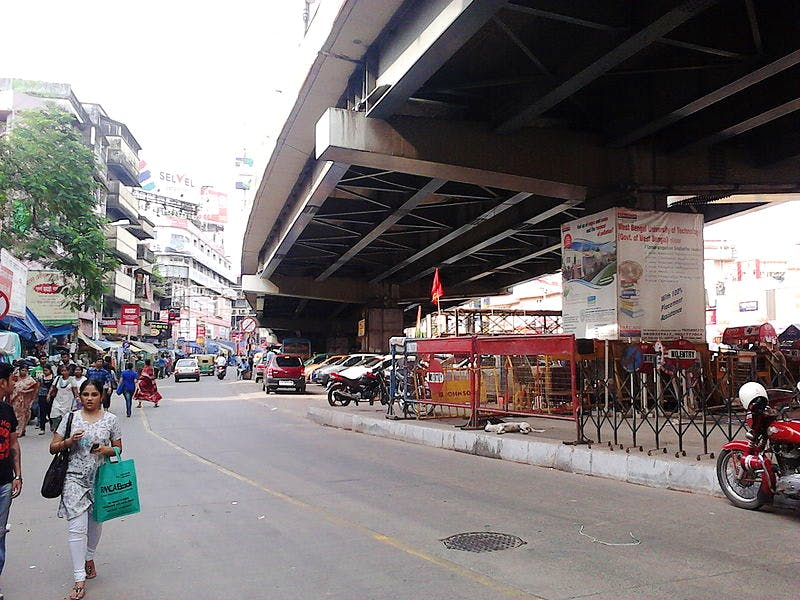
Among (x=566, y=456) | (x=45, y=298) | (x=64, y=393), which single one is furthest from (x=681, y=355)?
(x=45, y=298)

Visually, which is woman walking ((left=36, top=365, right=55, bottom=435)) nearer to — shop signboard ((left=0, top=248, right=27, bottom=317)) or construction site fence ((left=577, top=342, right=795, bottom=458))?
shop signboard ((left=0, top=248, right=27, bottom=317))

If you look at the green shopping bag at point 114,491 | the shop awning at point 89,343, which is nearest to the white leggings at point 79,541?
the green shopping bag at point 114,491

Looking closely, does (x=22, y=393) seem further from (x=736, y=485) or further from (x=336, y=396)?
(x=736, y=485)

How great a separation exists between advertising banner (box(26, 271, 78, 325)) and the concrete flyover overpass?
10.4m

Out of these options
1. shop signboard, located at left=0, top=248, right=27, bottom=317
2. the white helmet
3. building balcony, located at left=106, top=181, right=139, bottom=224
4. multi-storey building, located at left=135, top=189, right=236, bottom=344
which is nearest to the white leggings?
the white helmet

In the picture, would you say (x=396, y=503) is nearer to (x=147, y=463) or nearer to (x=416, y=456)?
(x=416, y=456)

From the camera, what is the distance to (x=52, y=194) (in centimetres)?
2266

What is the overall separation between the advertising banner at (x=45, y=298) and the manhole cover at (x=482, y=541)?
26.6 m

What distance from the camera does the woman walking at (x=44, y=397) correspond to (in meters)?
→ 18.1

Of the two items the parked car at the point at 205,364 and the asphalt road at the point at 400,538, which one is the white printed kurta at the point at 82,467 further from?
the parked car at the point at 205,364

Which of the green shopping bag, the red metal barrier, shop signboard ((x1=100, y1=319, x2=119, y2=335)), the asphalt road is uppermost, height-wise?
shop signboard ((x1=100, y1=319, x2=119, y2=335))

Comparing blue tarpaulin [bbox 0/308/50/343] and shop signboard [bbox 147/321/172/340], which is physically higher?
shop signboard [bbox 147/321/172/340]

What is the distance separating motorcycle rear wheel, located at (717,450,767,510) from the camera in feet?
24.5

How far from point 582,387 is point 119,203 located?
179 ft
